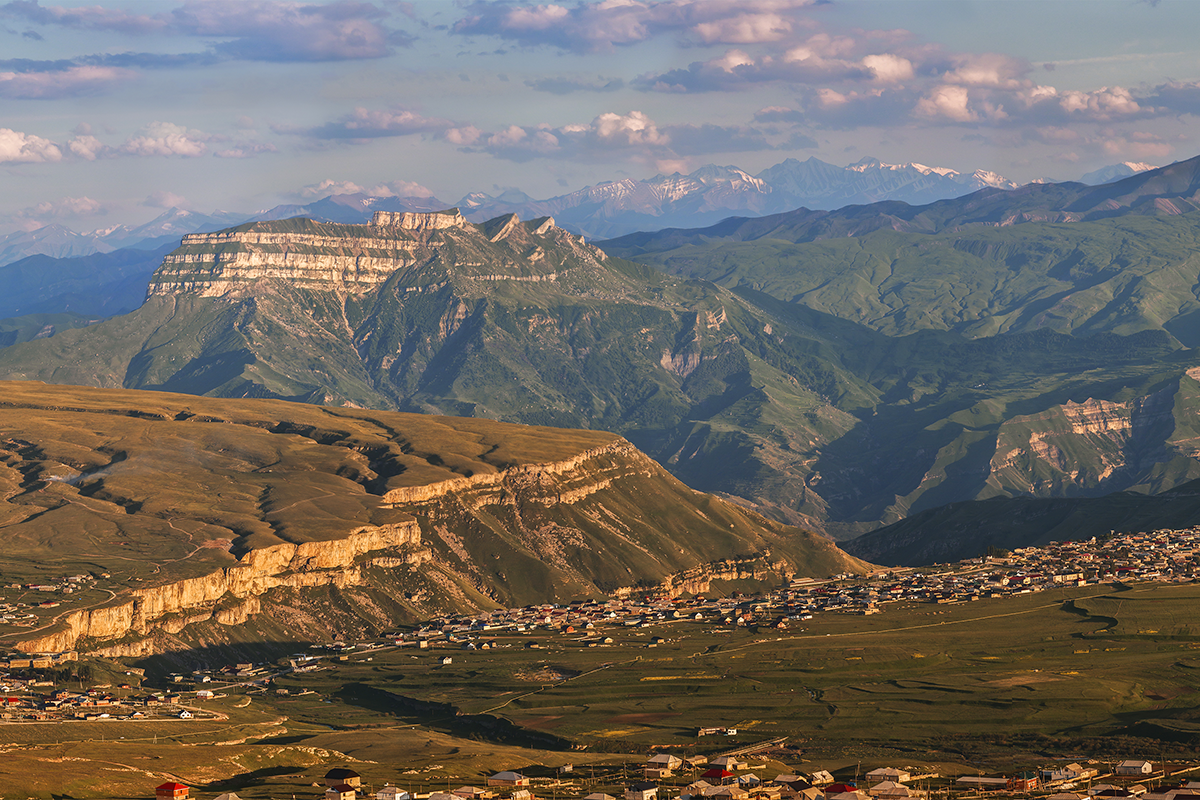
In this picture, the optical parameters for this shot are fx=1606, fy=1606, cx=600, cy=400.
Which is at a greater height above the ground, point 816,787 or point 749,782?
point 749,782

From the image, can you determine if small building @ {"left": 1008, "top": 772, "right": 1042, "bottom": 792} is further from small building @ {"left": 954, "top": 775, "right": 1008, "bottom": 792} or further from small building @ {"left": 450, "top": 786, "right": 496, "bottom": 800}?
small building @ {"left": 450, "top": 786, "right": 496, "bottom": 800}

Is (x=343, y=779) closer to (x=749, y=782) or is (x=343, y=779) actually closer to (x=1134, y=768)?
(x=749, y=782)

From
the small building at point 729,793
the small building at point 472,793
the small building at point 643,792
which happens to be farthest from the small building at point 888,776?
the small building at point 472,793

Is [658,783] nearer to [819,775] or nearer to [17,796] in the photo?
[819,775]

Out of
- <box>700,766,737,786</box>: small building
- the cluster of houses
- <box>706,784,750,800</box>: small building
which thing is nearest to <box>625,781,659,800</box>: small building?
the cluster of houses

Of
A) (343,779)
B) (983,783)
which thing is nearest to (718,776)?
(983,783)
